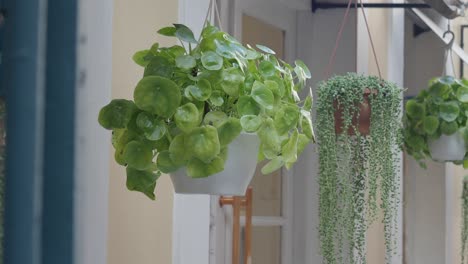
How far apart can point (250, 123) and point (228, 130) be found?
0.14ft

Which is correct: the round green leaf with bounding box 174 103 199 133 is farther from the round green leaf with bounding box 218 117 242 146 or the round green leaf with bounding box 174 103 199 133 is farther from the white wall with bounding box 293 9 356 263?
the white wall with bounding box 293 9 356 263

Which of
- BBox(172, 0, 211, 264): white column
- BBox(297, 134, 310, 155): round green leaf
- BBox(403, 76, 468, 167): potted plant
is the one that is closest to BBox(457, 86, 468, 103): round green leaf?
BBox(403, 76, 468, 167): potted plant

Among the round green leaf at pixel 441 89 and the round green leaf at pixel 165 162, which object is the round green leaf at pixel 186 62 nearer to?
the round green leaf at pixel 165 162

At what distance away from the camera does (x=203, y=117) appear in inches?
75.7

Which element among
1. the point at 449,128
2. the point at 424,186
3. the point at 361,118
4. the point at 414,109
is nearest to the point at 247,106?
the point at 361,118

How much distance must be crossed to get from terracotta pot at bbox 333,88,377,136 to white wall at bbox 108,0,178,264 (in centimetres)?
73

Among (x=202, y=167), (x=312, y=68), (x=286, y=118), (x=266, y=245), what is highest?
(x=312, y=68)

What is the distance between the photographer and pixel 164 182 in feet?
8.45

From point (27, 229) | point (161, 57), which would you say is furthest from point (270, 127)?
point (27, 229)

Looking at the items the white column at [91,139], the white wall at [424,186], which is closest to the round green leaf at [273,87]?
the white column at [91,139]

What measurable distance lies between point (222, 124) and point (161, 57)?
19 cm

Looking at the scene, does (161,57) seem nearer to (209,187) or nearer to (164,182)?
(209,187)

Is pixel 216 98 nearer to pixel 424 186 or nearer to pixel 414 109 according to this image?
pixel 414 109

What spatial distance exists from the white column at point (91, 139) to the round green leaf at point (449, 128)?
1.91 metres
